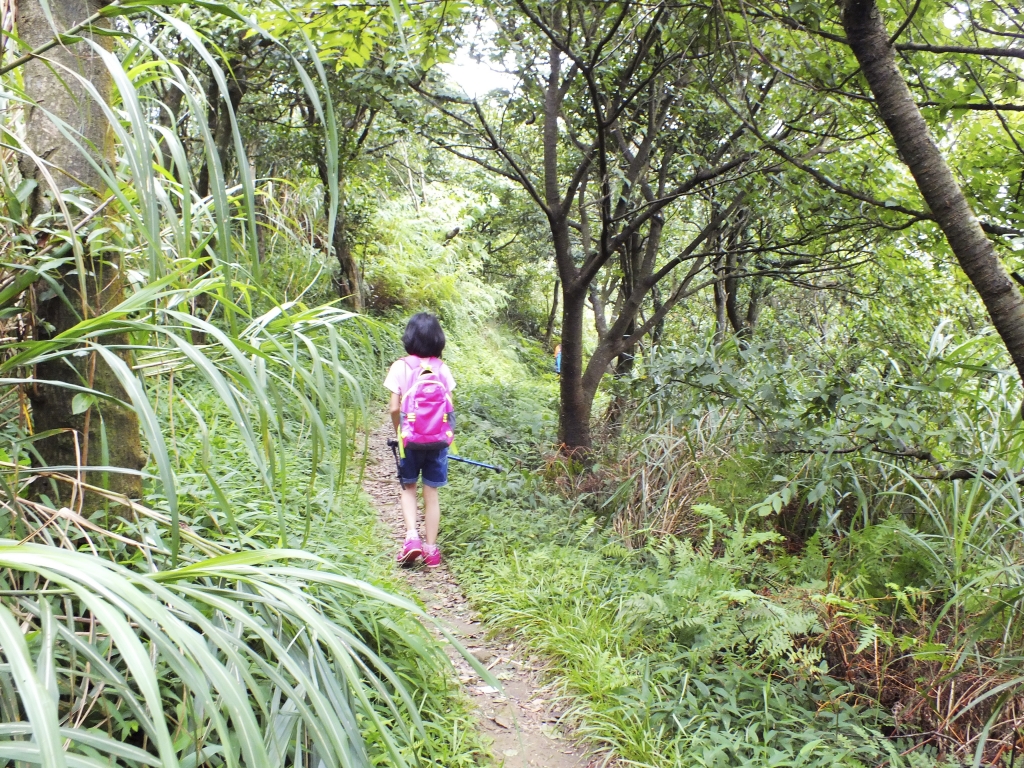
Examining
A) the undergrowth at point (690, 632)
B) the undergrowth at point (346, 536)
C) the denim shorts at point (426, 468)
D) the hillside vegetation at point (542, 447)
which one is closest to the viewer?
the hillside vegetation at point (542, 447)

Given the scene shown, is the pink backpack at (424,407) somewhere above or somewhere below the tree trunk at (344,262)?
below

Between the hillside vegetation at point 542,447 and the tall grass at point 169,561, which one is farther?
the hillside vegetation at point 542,447

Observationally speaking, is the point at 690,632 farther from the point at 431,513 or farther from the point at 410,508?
the point at 410,508

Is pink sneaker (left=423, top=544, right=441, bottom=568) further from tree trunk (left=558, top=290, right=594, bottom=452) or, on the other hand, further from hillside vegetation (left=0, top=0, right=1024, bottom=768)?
tree trunk (left=558, top=290, right=594, bottom=452)

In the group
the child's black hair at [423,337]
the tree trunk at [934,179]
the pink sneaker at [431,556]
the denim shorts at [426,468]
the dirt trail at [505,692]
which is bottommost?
the dirt trail at [505,692]

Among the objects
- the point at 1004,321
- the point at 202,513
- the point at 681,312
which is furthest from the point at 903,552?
the point at 681,312

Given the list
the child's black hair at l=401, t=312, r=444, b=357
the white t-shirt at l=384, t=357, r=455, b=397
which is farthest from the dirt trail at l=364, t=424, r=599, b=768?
the child's black hair at l=401, t=312, r=444, b=357

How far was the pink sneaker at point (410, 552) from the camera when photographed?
3697 mm

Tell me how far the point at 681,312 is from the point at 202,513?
933 cm

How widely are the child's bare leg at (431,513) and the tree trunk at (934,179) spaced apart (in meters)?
2.98

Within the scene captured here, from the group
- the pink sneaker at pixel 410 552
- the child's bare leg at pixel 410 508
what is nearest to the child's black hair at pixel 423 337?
the child's bare leg at pixel 410 508

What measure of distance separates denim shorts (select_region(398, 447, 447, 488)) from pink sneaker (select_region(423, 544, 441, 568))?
0.37 meters

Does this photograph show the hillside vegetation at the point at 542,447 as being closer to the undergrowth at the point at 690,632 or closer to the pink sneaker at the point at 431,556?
the undergrowth at the point at 690,632

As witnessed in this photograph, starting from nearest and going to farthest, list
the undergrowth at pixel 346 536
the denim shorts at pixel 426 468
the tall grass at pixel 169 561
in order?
the tall grass at pixel 169 561, the undergrowth at pixel 346 536, the denim shorts at pixel 426 468
